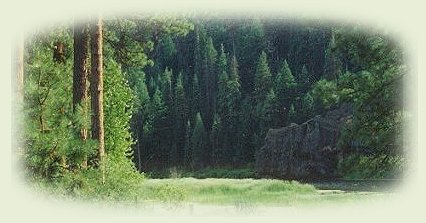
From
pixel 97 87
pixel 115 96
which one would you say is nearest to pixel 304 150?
pixel 115 96

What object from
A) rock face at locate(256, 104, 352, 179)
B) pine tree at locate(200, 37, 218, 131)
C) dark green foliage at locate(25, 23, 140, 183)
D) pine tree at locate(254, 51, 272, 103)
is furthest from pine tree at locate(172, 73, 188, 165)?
dark green foliage at locate(25, 23, 140, 183)

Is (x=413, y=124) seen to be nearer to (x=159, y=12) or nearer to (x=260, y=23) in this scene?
(x=159, y=12)

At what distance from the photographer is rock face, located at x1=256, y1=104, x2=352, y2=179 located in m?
61.6

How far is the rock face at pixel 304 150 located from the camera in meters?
61.6

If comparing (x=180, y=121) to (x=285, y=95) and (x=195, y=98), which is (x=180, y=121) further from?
(x=285, y=95)

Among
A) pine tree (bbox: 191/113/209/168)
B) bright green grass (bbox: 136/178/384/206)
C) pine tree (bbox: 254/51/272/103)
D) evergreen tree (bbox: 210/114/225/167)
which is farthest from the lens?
pine tree (bbox: 254/51/272/103)

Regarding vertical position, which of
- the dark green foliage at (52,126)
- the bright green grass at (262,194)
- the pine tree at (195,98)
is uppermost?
the pine tree at (195,98)

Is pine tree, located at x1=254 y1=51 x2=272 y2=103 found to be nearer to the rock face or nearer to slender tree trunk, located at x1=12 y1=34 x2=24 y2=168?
the rock face

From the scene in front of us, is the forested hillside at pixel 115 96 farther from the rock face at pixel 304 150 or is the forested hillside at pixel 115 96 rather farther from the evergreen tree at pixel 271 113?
the evergreen tree at pixel 271 113

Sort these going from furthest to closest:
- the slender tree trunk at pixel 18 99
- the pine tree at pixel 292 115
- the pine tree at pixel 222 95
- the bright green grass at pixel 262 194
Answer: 1. the pine tree at pixel 222 95
2. the pine tree at pixel 292 115
3. the bright green grass at pixel 262 194
4. the slender tree trunk at pixel 18 99

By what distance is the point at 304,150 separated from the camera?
6284 centimetres

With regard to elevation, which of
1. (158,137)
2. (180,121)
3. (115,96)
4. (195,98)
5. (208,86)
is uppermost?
(208,86)

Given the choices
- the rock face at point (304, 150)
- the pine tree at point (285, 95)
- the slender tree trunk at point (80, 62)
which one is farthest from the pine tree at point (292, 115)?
the slender tree trunk at point (80, 62)

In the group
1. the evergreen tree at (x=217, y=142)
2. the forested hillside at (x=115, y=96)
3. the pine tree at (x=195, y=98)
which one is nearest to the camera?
the forested hillside at (x=115, y=96)
